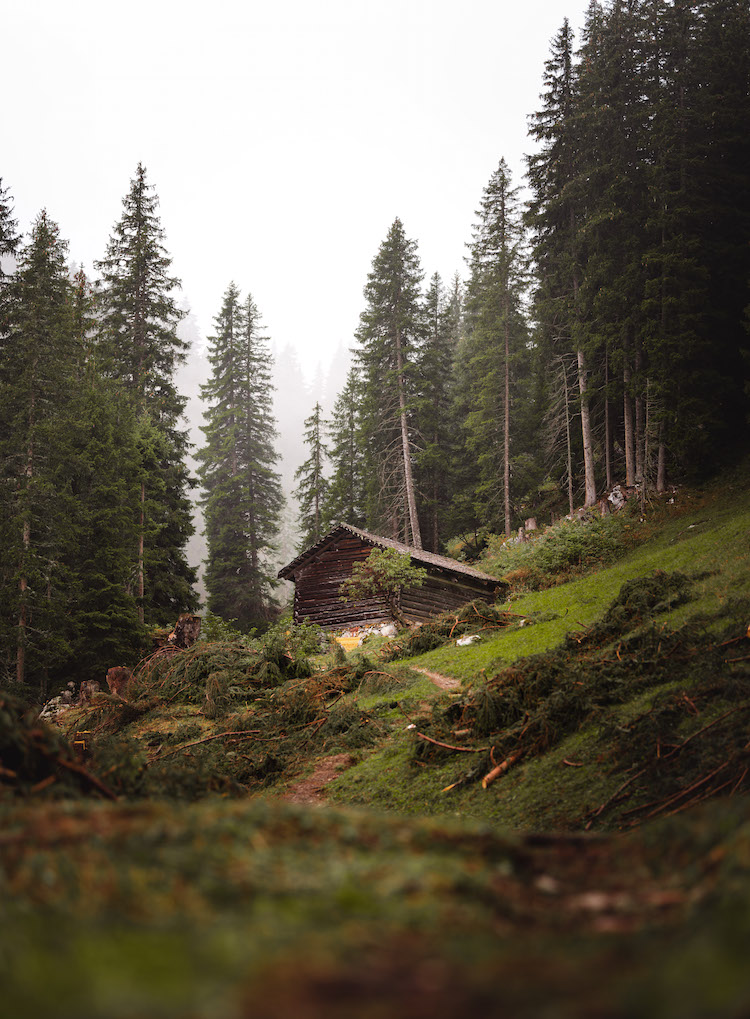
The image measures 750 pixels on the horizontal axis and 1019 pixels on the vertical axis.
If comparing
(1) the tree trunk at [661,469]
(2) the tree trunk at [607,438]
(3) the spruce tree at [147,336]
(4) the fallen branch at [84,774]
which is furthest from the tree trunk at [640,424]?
(4) the fallen branch at [84,774]

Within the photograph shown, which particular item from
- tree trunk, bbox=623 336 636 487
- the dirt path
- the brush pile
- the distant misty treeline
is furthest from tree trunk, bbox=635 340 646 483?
the brush pile

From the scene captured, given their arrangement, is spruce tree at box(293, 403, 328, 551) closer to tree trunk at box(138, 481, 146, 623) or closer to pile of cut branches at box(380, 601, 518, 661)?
tree trunk at box(138, 481, 146, 623)

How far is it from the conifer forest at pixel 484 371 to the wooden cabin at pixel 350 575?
6276mm

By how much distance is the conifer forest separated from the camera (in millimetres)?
21422

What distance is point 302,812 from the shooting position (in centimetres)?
170

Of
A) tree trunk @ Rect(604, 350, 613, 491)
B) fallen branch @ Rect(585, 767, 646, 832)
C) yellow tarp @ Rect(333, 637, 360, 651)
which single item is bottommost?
yellow tarp @ Rect(333, 637, 360, 651)

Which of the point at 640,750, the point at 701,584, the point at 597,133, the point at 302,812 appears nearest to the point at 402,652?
the point at 701,584

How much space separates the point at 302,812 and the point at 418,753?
674 centimetres

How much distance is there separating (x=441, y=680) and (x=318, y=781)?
424 cm

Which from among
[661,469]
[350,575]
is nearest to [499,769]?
[350,575]

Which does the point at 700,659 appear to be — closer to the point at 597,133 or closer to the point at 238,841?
the point at 238,841

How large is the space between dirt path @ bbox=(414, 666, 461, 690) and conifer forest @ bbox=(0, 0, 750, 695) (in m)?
11.9

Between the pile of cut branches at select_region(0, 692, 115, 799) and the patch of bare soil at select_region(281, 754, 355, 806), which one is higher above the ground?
the pile of cut branches at select_region(0, 692, 115, 799)

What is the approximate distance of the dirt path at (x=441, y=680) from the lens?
11531mm
